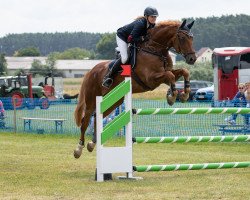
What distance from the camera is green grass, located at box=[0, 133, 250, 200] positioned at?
9234mm

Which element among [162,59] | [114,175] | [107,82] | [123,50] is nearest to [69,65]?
[107,82]

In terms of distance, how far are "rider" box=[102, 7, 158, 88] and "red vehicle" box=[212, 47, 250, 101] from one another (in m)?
29.0

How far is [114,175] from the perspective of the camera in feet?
37.8

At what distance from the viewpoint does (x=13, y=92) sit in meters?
43.8

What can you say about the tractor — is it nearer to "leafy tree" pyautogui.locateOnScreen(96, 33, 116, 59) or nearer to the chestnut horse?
the chestnut horse

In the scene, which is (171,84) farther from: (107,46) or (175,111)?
(107,46)

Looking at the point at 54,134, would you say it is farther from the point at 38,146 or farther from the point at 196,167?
the point at 196,167

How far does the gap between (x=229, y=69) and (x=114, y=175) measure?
102 ft

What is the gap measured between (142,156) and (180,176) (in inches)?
150

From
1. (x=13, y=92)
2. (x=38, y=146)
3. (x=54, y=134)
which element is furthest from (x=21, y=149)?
(x=13, y=92)

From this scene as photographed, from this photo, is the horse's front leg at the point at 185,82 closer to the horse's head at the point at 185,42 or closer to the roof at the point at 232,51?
the horse's head at the point at 185,42

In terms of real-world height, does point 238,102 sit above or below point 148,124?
above

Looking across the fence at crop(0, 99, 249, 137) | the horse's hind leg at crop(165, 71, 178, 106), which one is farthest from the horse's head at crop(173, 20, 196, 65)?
the fence at crop(0, 99, 249, 137)

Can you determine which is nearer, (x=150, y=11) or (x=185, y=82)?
(x=150, y=11)
